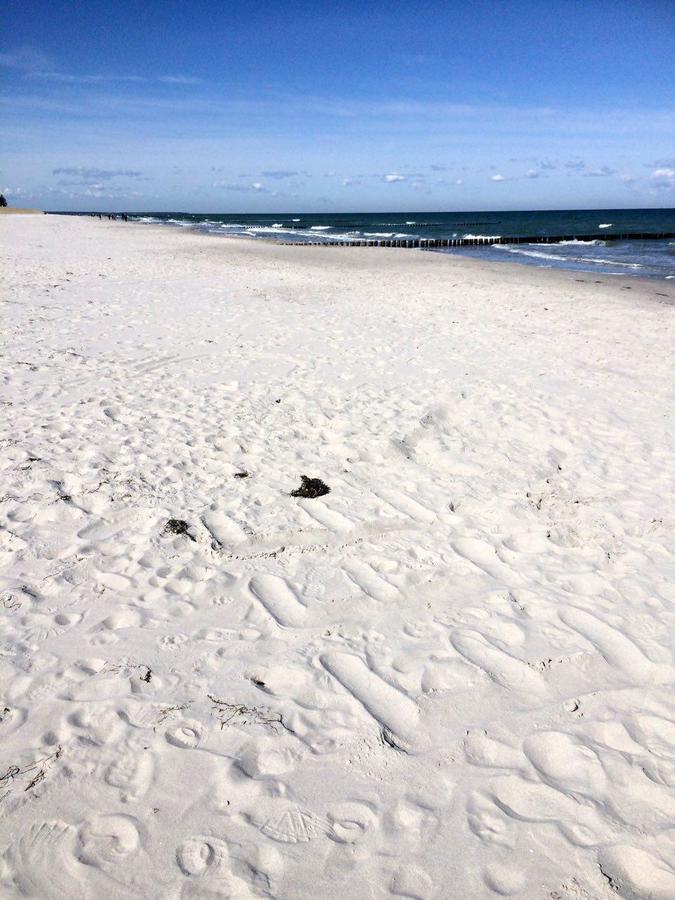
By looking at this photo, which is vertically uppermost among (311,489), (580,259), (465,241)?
(465,241)

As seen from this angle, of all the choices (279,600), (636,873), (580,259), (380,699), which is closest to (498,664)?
(380,699)

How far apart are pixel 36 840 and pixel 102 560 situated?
1.86 meters

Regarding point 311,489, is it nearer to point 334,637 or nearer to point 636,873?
point 334,637

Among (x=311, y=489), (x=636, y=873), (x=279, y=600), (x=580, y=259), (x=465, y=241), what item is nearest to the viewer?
(x=636, y=873)

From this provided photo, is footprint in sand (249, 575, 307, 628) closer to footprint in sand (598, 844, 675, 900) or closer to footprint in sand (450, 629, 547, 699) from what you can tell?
footprint in sand (450, 629, 547, 699)

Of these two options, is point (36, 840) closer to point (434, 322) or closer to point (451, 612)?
point (451, 612)

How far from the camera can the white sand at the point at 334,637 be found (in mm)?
2180

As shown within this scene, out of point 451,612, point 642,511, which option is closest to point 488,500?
point 642,511

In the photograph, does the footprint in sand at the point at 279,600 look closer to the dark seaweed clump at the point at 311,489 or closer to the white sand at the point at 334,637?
the white sand at the point at 334,637

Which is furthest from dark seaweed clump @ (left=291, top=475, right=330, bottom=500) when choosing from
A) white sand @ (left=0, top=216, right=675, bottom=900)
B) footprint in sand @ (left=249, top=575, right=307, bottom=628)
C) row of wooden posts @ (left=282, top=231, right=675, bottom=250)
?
row of wooden posts @ (left=282, top=231, right=675, bottom=250)

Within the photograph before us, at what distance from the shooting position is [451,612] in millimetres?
3490

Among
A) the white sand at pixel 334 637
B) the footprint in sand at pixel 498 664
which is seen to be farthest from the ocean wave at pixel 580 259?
the footprint in sand at pixel 498 664

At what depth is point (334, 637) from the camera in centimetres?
325

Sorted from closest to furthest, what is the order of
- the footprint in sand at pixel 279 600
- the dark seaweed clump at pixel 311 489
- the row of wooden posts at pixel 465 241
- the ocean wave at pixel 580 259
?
the footprint in sand at pixel 279 600, the dark seaweed clump at pixel 311 489, the ocean wave at pixel 580 259, the row of wooden posts at pixel 465 241
